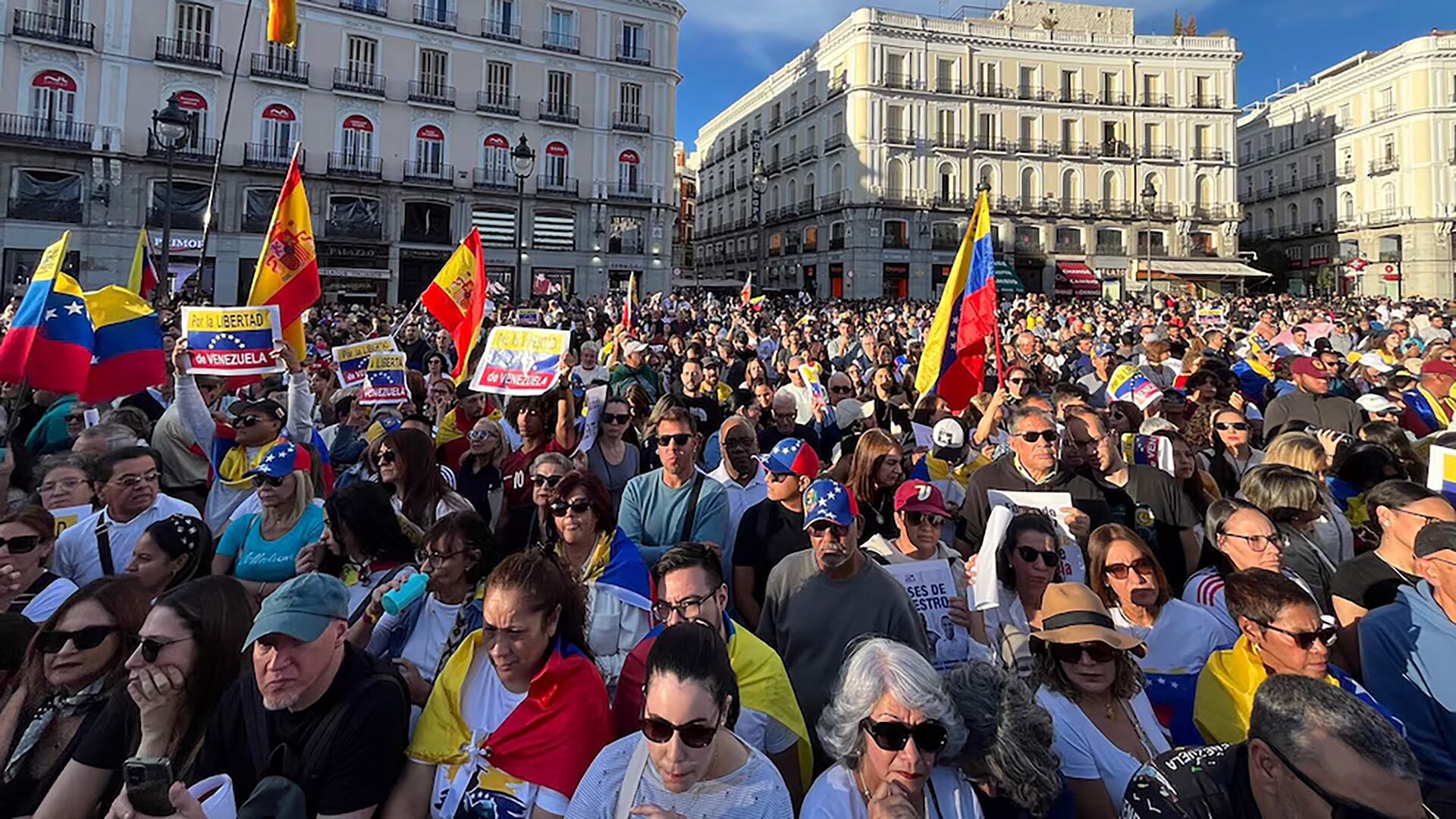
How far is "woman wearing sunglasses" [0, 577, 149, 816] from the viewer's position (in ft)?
7.95

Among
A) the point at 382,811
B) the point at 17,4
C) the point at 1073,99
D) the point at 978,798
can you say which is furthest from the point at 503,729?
the point at 1073,99

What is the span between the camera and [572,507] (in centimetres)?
349

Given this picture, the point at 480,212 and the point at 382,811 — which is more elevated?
the point at 480,212

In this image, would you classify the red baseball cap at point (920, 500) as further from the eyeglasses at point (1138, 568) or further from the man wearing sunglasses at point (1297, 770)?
the man wearing sunglasses at point (1297, 770)

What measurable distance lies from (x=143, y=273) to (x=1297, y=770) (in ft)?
53.1

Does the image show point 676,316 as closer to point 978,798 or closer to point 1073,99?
point 978,798

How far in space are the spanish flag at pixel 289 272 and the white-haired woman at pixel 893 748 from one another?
23.2ft

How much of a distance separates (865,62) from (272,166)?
31.0 meters

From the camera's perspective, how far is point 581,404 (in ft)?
24.1

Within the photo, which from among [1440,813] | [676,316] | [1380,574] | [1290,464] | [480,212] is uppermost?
[480,212]

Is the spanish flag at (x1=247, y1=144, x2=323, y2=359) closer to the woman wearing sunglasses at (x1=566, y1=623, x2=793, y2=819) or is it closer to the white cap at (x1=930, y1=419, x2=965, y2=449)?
the white cap at (x1=930, y1=419, x2=965, y2=449)

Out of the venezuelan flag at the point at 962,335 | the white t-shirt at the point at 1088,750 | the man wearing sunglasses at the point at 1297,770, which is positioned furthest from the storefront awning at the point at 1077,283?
the man wearing sunglasses at the point at 1297,770

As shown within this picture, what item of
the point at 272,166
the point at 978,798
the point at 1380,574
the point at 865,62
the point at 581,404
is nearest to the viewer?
the point at 978,798

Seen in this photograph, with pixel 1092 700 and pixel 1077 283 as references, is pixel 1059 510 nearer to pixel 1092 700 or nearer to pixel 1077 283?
pixel 1092 700
